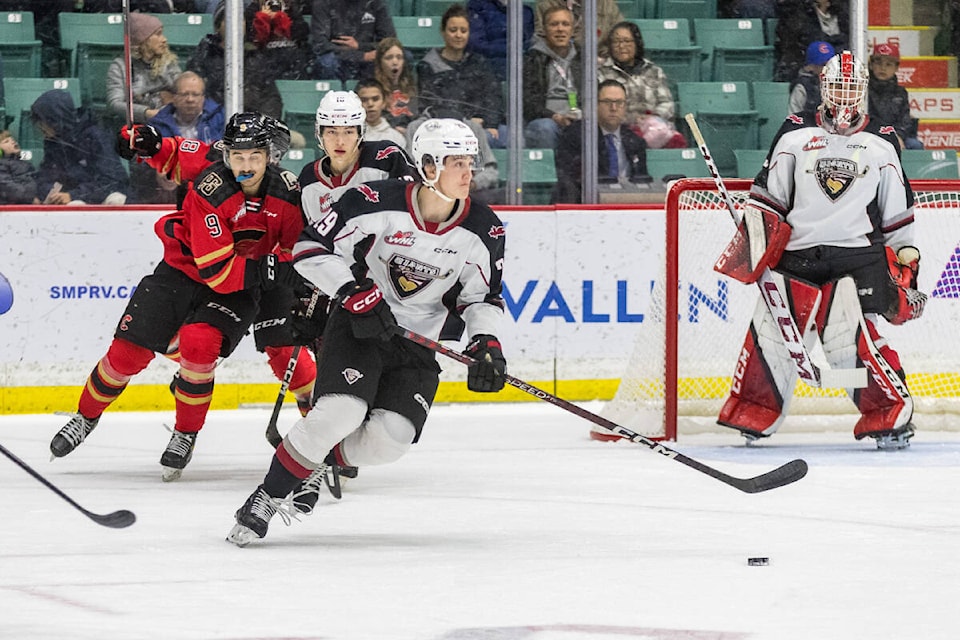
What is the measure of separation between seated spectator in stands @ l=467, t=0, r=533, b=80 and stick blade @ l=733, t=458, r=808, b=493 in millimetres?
3261

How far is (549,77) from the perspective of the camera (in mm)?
6785

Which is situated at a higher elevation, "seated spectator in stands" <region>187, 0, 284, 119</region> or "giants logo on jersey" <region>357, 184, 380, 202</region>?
"seated spectator in stands" <region>187, 0, 284, 119</region>

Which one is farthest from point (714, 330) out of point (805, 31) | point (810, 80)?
point (805, 31)

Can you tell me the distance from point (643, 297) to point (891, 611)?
148 inches

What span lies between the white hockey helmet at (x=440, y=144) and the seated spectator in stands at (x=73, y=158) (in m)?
2.90

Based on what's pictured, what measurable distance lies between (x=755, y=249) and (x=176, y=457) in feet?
6.58

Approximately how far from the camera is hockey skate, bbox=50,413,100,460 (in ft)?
16.2

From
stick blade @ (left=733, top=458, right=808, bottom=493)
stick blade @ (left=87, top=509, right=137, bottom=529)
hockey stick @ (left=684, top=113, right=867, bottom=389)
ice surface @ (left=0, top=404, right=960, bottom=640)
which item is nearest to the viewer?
ice surface @ (left=0, top=404, right=960, bottom=640)

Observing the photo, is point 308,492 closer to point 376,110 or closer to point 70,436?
point 70,436

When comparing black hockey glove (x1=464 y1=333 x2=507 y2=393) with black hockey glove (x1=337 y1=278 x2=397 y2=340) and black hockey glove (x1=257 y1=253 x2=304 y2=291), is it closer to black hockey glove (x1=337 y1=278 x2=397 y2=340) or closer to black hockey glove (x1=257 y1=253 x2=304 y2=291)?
black hockey glove (x1=337 y1=278 x2=397 y2=340)

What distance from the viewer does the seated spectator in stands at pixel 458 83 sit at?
22.1 feet

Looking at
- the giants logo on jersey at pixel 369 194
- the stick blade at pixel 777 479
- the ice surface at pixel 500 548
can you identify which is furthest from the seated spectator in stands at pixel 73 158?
the stick blade at pixel 777 479

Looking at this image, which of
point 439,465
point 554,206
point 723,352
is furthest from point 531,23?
point 439,465

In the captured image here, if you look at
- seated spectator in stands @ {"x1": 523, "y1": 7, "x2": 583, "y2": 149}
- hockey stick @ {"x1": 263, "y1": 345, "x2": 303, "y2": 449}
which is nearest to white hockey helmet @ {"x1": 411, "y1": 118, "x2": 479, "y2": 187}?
hockey stick @ {"x1": 263, "y1": 345, "x2": 303, "y2": 449}
